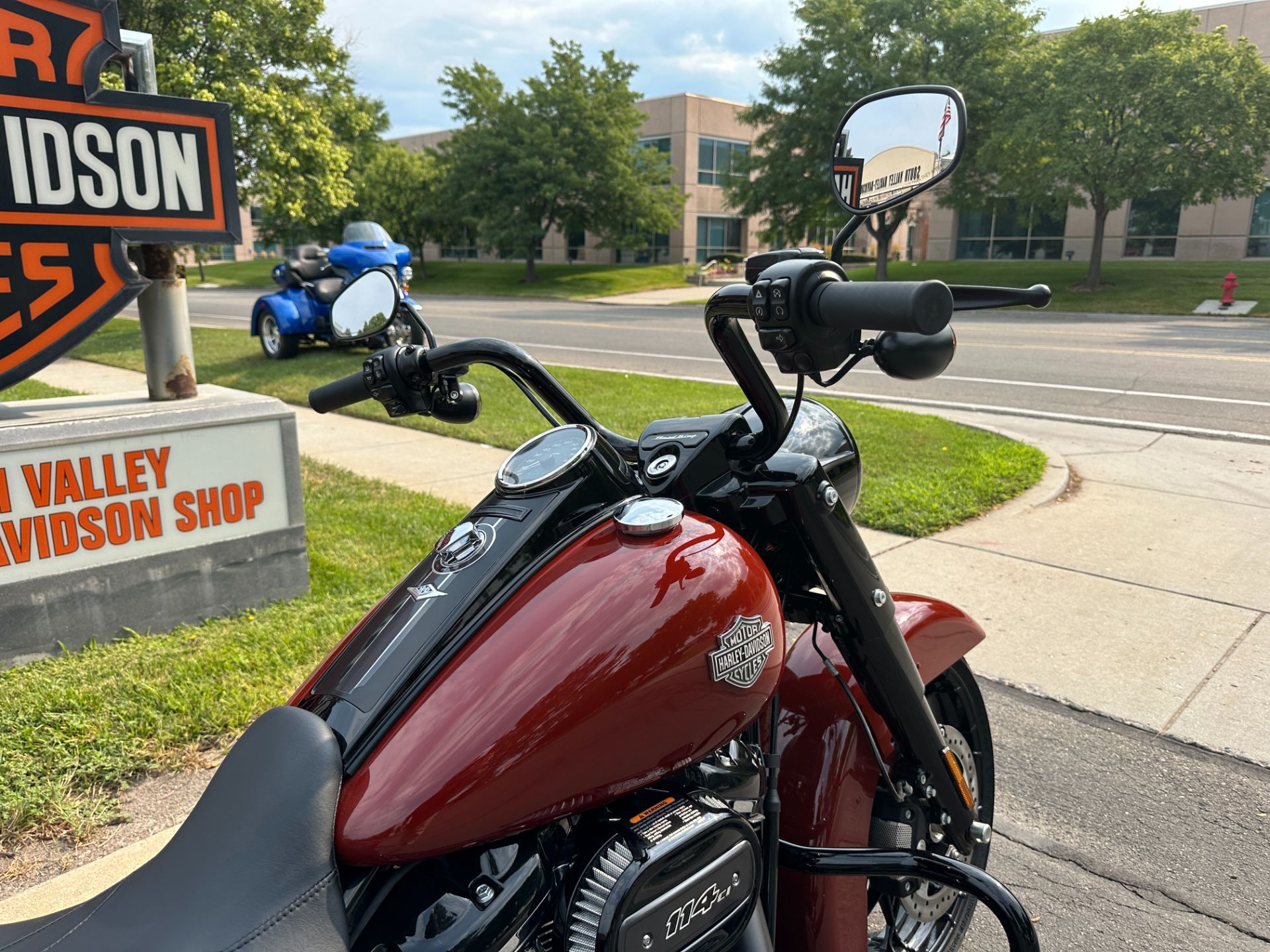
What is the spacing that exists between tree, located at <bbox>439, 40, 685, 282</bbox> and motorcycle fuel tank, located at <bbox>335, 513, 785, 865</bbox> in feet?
121

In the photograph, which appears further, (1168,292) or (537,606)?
(1168,292)

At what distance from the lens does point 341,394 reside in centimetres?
182

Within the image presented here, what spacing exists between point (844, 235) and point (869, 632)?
670 mm

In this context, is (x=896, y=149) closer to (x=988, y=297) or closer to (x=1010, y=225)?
(x=988, y=297)

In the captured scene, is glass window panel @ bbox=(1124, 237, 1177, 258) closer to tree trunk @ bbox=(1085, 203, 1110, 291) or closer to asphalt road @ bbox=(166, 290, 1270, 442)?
tree trunk @ bbox=(1085, 203, 1110, 291)

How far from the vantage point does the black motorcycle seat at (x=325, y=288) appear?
1239cm

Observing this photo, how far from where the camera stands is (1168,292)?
2423 centimetres

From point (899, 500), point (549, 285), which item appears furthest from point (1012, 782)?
point (549, 285)

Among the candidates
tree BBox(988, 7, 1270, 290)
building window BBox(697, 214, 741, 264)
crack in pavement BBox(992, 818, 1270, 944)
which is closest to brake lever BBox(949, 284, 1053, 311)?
crack in pavement BBox(992, 818, 1270, 944)

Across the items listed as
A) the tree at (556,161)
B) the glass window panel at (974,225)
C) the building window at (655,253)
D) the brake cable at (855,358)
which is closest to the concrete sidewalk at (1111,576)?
the brake cable at (855,358)

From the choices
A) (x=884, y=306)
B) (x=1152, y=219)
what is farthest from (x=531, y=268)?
(x=884, y=306)

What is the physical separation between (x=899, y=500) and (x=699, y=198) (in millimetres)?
41238

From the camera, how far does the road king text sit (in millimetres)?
3434

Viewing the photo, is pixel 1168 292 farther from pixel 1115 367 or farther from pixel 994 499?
pixel 994 499
